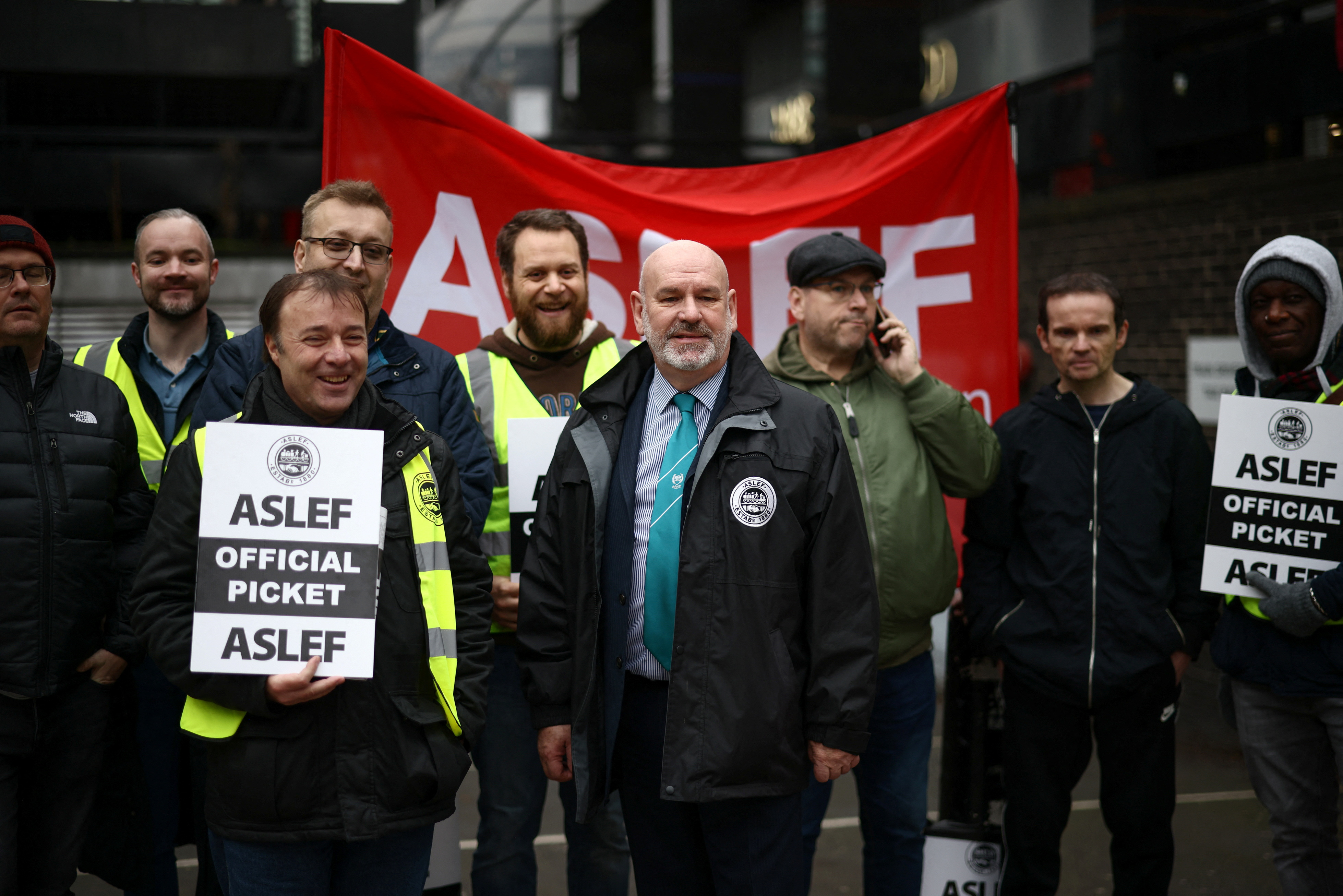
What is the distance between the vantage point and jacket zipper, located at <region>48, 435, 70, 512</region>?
10.7 ft

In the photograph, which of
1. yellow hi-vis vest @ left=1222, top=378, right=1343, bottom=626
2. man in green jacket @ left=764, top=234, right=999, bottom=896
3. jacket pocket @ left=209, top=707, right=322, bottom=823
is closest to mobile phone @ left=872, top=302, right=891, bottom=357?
man in green jacket @ left=764, top=234, right=999, bottom=896

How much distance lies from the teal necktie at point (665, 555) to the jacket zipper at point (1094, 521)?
1.49m

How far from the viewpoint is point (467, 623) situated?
2889 millimetres

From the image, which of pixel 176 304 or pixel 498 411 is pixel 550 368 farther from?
pixel 176 304

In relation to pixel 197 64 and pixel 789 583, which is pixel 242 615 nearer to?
pixel 789 583

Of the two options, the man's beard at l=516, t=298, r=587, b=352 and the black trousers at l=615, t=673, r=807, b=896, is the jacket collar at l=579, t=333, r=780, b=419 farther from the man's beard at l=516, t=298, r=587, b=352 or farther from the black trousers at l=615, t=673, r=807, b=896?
the black trousers at l=615, t=673, r=807, b=896

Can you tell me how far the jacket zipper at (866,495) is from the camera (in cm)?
370

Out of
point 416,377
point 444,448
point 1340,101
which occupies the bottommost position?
point 444,448

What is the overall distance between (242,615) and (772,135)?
1117 centimetres

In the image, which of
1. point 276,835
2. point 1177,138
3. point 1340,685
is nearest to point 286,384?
point 276,835

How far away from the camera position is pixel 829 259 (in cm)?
375

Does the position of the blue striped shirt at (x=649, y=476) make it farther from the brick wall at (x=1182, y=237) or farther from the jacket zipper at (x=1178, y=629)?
the brick wall at (x=1182, y=237)

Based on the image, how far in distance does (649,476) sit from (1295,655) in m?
2.03

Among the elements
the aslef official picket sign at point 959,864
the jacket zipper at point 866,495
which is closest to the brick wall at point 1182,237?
the jacket zipper at point 866,495
